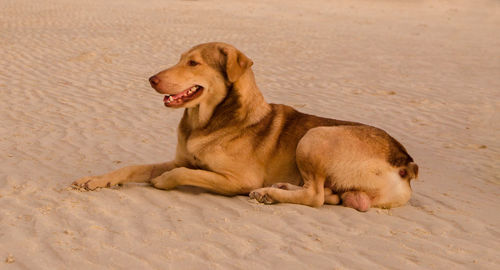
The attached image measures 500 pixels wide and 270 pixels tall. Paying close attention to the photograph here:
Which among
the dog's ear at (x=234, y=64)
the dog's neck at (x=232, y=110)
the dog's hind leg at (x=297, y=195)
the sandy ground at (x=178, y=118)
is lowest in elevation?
the sandy ground at (x=178, y=118)

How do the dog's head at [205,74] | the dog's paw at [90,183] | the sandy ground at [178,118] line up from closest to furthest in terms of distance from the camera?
the sandy ground at [178,118] < the dog's head at [205,74] < the dog's paw at [90,183]

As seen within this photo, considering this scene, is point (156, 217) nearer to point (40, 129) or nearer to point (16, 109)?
point (40, 129)

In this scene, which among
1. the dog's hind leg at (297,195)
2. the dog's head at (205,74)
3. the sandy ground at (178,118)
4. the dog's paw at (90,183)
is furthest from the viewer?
the dog's paw at (90,183)

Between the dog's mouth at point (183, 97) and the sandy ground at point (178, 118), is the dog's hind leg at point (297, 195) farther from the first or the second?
the dog's mouth at point (183, 97)

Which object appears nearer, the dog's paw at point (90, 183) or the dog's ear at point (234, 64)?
the dog's ear at point (234, 64)

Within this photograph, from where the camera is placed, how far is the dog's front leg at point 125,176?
5.12 metres

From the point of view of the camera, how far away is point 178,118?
31.0ft

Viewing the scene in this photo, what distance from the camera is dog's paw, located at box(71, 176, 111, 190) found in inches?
200

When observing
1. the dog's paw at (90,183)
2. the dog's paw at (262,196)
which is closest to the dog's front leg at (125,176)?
the dog's paw at (90,183)

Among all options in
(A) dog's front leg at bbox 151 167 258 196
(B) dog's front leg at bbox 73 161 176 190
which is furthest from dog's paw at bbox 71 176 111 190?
(A) dog's front leg at bbox 151 167 258 196

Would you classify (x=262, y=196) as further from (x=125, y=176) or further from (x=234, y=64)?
(x=125, y=176)

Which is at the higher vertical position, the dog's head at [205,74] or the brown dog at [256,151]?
the dog's head at [205,74]

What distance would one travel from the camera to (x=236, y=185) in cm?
501

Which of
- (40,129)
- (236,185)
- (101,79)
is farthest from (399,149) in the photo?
(101,79)
